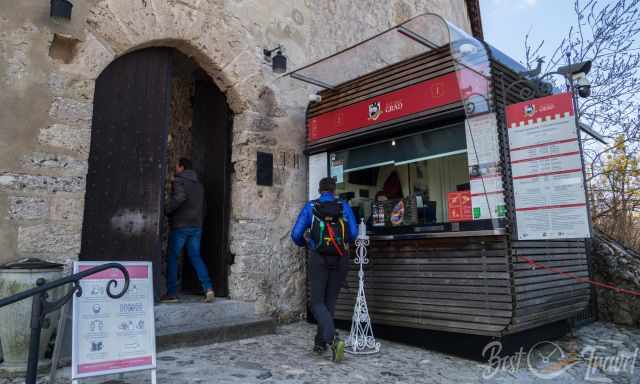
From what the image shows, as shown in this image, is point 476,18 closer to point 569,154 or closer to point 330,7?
point 330,7

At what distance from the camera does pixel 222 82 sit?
5.03 metres

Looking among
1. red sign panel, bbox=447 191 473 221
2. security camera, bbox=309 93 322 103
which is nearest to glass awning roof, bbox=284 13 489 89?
security camera, bbox=309 93 322 103

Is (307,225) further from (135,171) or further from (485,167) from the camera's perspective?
(135,171)

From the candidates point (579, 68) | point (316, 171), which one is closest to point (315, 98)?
point (316, 171)

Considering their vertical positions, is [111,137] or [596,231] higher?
[111,137]

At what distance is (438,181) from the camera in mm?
4875

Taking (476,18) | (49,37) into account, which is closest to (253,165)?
(49,37)

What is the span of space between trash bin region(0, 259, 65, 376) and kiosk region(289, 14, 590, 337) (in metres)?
2.94

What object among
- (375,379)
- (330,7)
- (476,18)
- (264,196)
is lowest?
(375,379)

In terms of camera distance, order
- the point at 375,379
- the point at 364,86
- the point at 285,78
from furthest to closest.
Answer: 1. the point at 285,78
2. the point at 364,86
3. the point at 375,379

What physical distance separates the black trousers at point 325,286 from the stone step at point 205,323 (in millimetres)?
875

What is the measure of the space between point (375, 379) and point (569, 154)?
2.18 m

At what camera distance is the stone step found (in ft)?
12.6

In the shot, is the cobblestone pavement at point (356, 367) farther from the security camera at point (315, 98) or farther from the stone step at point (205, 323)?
the security camera at point (315, 98)
